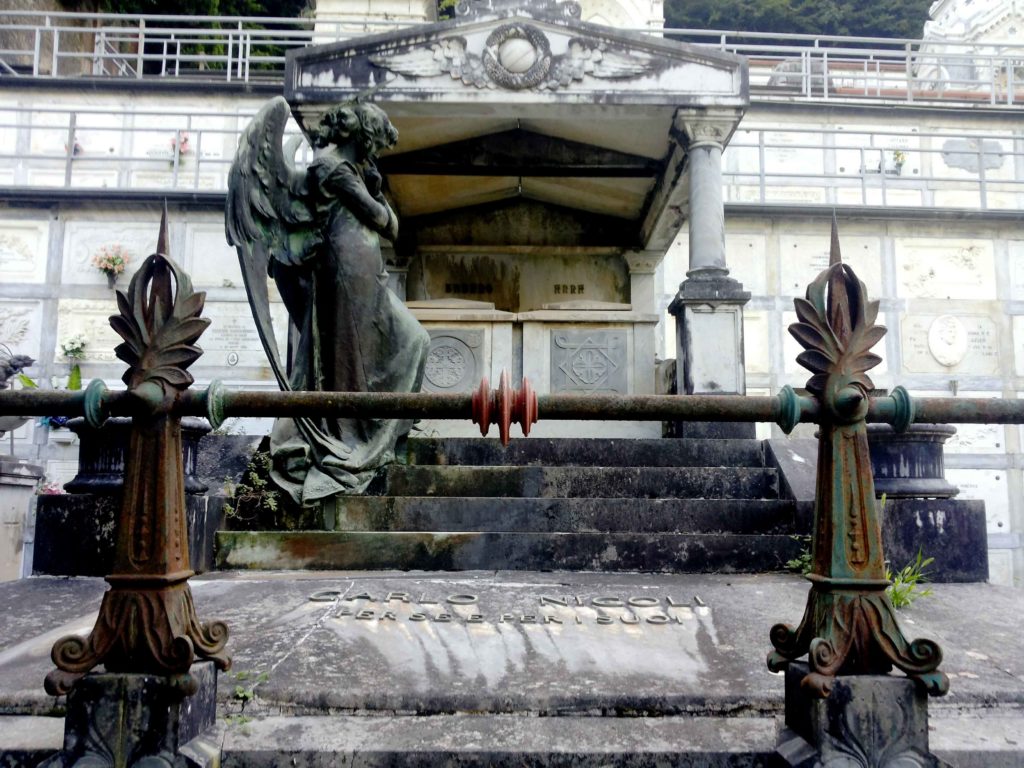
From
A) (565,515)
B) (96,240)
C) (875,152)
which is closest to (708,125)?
(565,515)

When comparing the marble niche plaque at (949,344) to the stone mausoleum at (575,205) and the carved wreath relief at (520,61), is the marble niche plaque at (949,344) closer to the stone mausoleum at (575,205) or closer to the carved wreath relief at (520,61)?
the stone mausoleum at (575,205)

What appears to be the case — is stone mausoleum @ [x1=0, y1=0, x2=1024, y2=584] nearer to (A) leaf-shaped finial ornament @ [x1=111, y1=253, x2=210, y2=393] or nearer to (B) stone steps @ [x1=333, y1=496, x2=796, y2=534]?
(B) stone steps @ [x1=333, y1=496, x2=796, y2=534]

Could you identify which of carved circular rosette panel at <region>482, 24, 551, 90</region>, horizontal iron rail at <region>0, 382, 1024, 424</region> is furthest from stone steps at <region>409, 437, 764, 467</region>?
carved circular rosette panel at <region>482, 24, 551, 90</region>

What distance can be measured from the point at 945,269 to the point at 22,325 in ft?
46.7

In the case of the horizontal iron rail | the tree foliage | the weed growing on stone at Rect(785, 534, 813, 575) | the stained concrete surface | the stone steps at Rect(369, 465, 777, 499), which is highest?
the tree foliage

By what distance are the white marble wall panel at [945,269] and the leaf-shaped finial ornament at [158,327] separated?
13.2m

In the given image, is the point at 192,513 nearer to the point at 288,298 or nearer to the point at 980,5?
the point at 288,298

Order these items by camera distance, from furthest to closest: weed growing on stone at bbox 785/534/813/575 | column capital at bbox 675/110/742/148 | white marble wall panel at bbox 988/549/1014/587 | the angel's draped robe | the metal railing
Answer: the metal railing
white marble wall panel at bbox 988/549/1014/587
column capital at bbox 675/110/742/148
the angel's draped robe
weed growing on stone at bbox 785/534/813/575

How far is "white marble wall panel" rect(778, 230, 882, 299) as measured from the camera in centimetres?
1305

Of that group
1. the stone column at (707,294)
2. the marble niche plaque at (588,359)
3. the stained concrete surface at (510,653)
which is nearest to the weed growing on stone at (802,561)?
the stained concrete surface at (510,653)

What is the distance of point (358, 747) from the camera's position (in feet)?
6.07

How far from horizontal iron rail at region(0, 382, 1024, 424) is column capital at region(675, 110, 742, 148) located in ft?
19.8

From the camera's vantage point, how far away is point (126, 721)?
1.57 metres

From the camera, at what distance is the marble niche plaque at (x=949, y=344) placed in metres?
12.9
